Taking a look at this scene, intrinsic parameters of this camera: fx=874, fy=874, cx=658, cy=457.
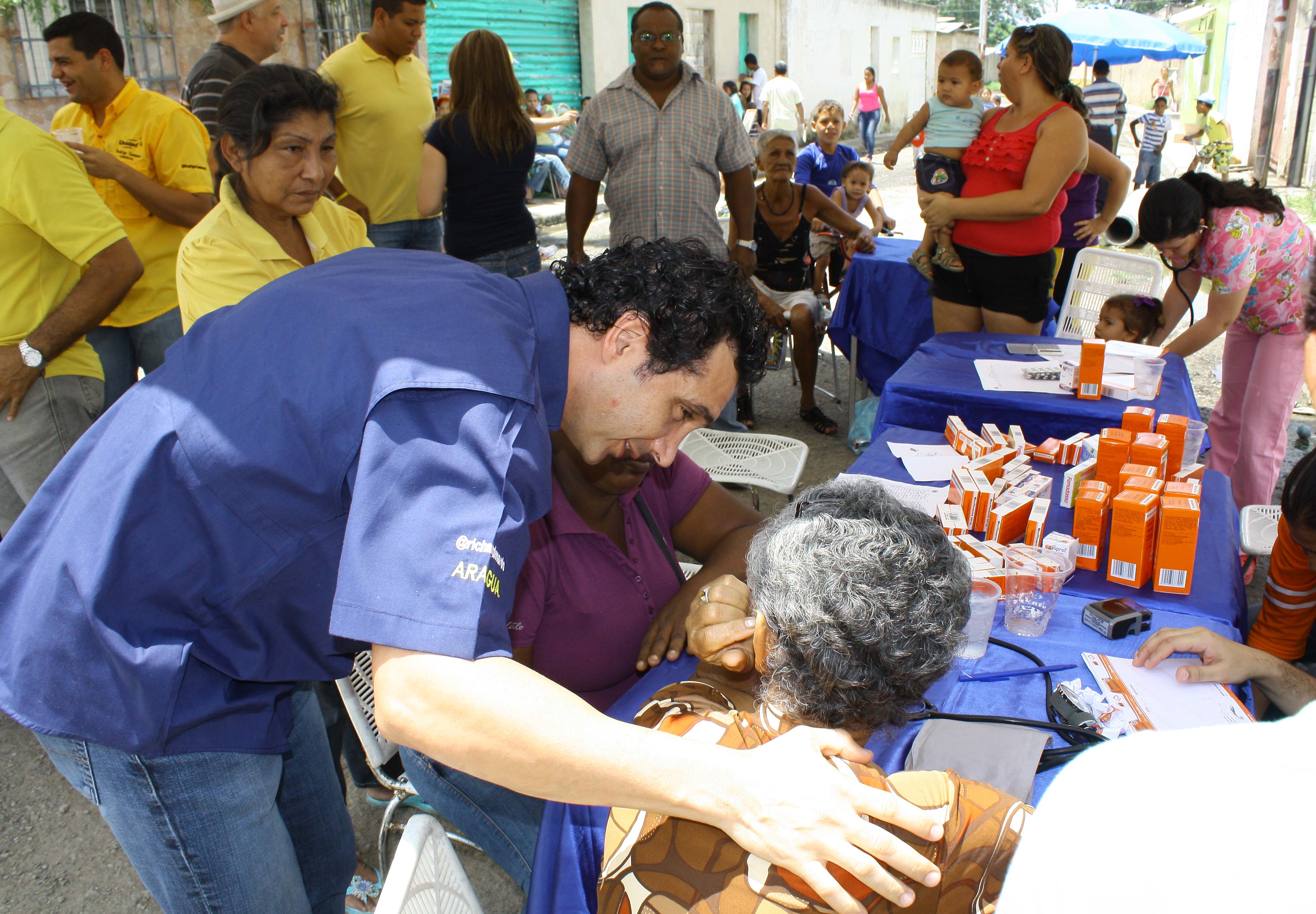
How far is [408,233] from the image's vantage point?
167 inches

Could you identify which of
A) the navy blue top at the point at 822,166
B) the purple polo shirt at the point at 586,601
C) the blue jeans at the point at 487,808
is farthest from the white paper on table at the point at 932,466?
the navy blue top at the point at 822,166

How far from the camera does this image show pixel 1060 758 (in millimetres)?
1506

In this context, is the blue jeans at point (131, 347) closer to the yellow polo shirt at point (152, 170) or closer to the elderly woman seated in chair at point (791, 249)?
the yellow polo shirt at point (152, 170)

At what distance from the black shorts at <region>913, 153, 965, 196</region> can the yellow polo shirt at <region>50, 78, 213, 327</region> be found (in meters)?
3.33

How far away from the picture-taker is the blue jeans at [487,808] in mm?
1703

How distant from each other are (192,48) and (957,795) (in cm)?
1065

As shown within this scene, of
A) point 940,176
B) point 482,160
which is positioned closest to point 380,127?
point 482,160

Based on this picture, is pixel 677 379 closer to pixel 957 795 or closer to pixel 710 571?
pixel 957 795

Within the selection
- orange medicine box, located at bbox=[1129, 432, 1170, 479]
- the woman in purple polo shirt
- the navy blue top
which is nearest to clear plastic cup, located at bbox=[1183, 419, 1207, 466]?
orange medicine box, located at bbox=[1129, 432, 1170, 479]

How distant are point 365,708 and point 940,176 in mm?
3893

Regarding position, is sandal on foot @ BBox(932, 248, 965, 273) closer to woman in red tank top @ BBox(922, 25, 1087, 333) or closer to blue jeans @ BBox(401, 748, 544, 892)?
woman in red tank top @ BBox(922, 25, 1087, 333)

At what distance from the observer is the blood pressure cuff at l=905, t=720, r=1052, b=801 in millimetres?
1447

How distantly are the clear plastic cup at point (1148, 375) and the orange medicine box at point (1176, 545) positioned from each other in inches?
51.1

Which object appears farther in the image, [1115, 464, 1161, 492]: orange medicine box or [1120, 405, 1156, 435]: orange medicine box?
[1120, 405, 1156, 435]: orange medicine box
